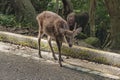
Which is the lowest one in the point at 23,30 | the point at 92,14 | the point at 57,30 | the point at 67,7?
the point at 23,30

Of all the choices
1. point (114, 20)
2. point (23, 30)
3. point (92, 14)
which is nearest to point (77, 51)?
point (114, 20)

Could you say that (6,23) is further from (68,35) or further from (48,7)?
(68,35)

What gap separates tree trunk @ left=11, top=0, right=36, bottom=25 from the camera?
1052 centimetres

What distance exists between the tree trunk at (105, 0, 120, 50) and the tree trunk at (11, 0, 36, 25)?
2553 millimetres

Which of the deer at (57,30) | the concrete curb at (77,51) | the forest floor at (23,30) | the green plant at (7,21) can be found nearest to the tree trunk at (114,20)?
the forest floor at (23,30)

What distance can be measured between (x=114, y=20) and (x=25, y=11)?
9.90 ft

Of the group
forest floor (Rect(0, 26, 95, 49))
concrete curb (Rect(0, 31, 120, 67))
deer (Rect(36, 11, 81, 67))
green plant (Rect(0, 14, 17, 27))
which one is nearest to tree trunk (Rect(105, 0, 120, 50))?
forest floor (Rect(0, 26, 95, 49))

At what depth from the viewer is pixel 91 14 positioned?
1038cm

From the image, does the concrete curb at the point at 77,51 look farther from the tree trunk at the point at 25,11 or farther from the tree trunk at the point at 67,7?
the tree trunk at the point at 67,7

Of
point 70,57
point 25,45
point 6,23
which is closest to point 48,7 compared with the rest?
point 6,23

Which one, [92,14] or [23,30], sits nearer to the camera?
[23,30]

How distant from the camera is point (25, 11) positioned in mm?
10680

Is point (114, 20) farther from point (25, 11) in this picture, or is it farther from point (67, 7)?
point (25, 11)

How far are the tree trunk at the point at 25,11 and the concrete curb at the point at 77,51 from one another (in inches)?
79.3
